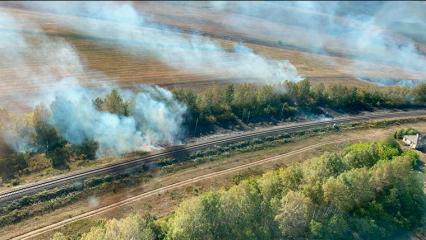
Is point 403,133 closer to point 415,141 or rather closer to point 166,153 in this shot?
point 415,141

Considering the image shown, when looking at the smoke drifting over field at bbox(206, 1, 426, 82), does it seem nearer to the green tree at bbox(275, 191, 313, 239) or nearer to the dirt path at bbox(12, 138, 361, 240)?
the dirt path at bbox(12, 138, 361, 240)

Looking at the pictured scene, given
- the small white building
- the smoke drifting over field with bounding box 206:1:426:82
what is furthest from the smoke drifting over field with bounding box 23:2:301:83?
the small white building

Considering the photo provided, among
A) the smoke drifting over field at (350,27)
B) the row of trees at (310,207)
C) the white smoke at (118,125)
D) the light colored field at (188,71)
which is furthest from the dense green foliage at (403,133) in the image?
the white smoke at (118,125)

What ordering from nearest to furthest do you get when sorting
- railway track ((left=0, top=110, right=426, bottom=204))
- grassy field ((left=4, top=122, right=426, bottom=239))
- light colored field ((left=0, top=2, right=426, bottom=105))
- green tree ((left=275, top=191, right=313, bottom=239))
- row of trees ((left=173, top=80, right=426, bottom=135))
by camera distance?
1. green tree ((left=275, top=191, right=313, bottom=239))
2. grassy field ((left=4, top=122, right=426, bottom=239))
3. railway track ((left=0, top=110, right=426, bottom=204))
4. row of trees ((left=173, top=80, right=426, bottom=135))
5. light colored field ((left=0, top=2, right=426, bottom=105))

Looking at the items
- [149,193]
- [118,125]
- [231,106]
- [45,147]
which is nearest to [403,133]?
[231,106]

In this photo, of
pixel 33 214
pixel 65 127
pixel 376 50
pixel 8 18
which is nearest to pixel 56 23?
pixel 8 18
